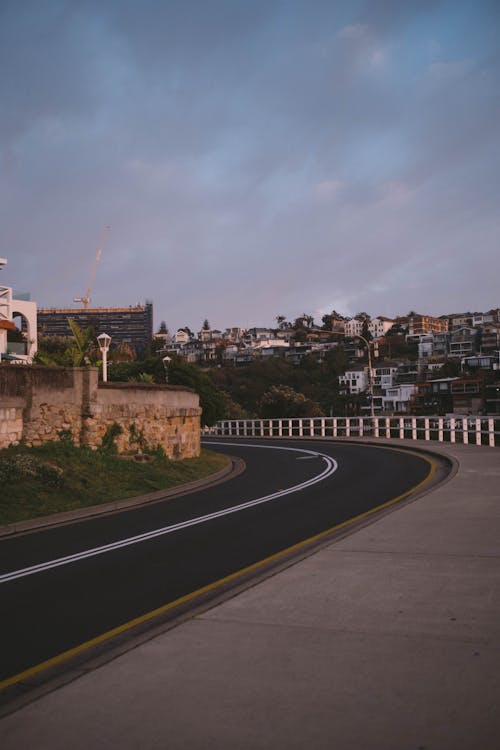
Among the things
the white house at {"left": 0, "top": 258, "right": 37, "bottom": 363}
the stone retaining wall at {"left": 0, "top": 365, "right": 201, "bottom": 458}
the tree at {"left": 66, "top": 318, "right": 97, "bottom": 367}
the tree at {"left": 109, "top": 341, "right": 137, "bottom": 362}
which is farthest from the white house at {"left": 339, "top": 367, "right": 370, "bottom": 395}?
the tree at {"left": 66, "top": 318, "right": 97, "bottom": 367}

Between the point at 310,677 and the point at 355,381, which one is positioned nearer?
the point at 310,677

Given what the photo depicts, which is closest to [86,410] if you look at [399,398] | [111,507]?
[111,507]

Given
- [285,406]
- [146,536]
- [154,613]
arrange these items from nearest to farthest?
[154,613]
[146,536]
[285,406]

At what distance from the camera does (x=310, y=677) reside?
5590mm

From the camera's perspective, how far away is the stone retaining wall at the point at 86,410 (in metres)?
20.1

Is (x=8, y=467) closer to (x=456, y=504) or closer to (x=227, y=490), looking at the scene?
(x=227, y=490)

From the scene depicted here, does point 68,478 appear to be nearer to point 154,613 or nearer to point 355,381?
point 154,613

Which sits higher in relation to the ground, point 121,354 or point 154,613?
point 121,354

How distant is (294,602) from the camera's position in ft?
25.5

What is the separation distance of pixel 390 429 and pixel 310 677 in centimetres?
3554

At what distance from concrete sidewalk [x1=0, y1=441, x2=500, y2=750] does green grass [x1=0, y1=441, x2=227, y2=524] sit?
8777mm

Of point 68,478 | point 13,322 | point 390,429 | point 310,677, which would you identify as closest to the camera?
point 310,677

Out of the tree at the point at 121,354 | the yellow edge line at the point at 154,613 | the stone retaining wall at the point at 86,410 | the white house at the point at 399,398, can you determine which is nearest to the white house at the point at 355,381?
the white house at the point at 399,398

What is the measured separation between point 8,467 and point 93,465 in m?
3.82
